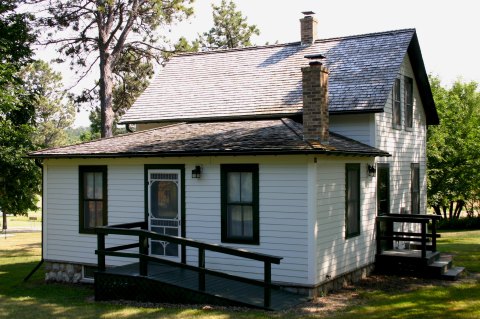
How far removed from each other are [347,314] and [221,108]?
842 centimetres

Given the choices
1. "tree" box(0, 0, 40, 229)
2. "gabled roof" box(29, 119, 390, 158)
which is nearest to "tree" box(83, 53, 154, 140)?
"tree" box(0, 0, 40, 229)

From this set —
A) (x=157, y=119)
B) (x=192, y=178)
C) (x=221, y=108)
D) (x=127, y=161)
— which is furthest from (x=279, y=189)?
(x=157, y=119)

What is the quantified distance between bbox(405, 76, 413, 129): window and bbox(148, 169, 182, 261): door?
810 cm

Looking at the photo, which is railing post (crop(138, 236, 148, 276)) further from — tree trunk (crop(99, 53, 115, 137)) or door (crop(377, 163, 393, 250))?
tree trunk (crop(99, 53, 115, 137))

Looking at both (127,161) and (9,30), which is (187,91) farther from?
(9,30)

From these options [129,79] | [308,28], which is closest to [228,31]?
[129,79]

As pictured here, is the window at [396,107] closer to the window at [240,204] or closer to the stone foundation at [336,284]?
the stone foundation at [336,284]

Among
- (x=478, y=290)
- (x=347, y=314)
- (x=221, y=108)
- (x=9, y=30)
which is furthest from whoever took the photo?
(x=9, y=30)

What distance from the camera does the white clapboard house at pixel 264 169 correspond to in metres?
12.4

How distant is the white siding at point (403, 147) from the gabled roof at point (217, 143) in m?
1.72

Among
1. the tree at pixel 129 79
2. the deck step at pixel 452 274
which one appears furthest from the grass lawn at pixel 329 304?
the tree at pixel 129 79

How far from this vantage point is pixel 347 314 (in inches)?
416

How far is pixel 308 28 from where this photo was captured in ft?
63.3

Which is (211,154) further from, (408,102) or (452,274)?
(408,102)
